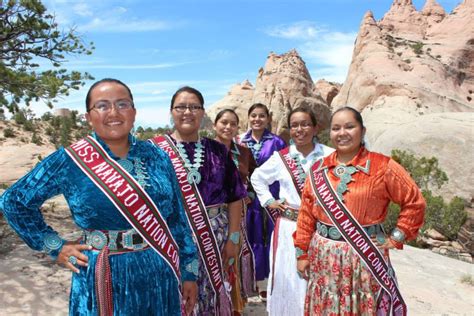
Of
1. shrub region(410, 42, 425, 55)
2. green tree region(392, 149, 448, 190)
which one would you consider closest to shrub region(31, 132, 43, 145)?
green tree region(392, 149, 448, 190)

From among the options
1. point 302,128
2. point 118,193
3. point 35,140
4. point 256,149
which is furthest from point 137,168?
point 35,140

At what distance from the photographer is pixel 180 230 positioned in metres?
2.14

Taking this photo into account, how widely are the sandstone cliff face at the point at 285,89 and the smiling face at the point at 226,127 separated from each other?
87.0ft

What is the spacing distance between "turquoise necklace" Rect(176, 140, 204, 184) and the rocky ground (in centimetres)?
211

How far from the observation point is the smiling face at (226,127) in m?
4.09

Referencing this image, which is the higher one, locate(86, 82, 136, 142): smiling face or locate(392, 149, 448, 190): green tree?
locate(86, 82, 136, 142): smiling face

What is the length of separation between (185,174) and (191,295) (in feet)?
2.78

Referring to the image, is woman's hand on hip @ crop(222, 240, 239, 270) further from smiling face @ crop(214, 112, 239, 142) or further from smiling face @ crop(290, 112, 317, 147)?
smiling face @ crop(214, 112, 239, 142)

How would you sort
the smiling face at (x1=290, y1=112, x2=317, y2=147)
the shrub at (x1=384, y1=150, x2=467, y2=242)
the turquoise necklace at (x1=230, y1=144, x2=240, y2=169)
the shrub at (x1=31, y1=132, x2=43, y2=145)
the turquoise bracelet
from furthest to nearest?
the shrub at (x1=31, y1=132, x2=43, y2=145)
the shrub at (x1=384, y1=150, x2=467, y2=242)
the turquoise necklace at (x1=230, y1=144, x2=240, y2=169)
the smiling face at (x1=290, y1=112, x2=317, y2=147)
the turquoise bracelet

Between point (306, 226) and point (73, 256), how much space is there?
1.53 meters

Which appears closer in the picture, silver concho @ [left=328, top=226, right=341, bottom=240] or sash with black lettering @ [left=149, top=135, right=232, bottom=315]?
silver concho @ [left=328, top=226, right=341, bottom=240]

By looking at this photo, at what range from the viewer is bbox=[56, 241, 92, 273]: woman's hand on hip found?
183cm

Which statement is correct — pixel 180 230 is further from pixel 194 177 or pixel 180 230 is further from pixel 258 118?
pixel 258 118

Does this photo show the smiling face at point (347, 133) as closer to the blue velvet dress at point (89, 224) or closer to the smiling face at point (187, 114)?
the smiling face at point (187, 114)
